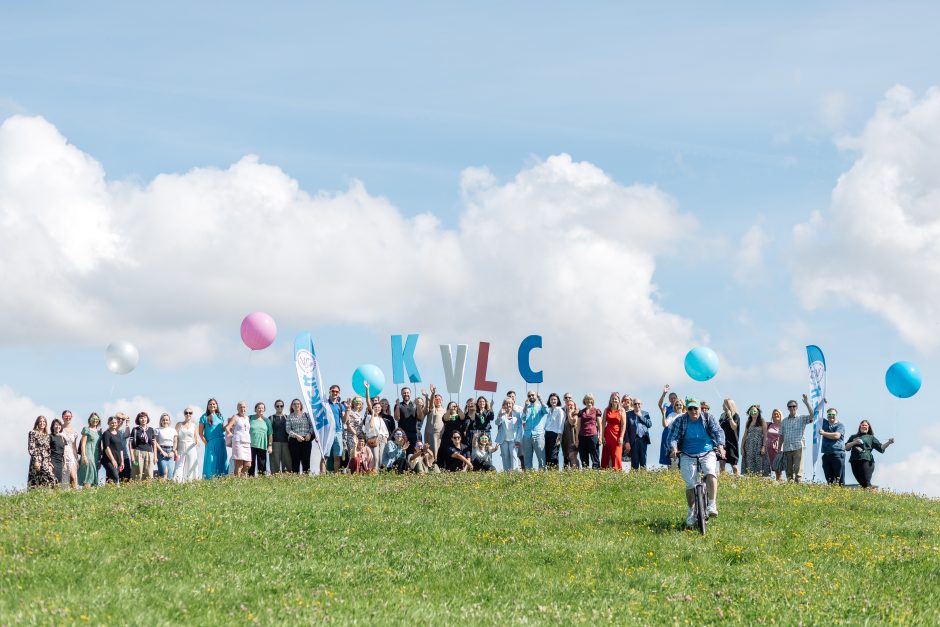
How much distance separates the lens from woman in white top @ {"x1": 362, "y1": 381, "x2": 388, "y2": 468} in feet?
98.6

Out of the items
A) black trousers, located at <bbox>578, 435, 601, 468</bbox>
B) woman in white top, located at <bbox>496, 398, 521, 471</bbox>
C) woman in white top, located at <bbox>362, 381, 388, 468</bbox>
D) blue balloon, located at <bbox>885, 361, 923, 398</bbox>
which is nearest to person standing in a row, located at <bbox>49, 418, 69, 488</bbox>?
woman in white top, located at <bbox>362, 381, 388, 468</bbox>

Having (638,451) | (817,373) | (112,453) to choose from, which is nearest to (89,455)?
(112,453)

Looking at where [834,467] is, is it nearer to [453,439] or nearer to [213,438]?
[453,439]

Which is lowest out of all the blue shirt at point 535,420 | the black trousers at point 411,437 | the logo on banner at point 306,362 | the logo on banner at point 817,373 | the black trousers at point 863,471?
the black trousers at point 863,471

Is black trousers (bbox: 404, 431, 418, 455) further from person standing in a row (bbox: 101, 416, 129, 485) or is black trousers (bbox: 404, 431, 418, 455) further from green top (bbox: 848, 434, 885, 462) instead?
green top (bbox: 848, 434, 885, 462)

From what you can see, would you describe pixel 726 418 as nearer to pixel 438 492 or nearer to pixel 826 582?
pixel 438 492

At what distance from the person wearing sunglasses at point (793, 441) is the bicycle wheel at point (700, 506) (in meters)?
11.2

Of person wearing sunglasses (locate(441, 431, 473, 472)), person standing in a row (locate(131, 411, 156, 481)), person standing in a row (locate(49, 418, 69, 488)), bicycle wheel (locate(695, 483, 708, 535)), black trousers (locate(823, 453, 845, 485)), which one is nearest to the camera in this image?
bicycle wheel (locate(695, 483, 708, 535))

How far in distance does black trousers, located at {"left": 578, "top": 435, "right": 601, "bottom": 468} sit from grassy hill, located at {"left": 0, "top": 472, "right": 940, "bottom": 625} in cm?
384

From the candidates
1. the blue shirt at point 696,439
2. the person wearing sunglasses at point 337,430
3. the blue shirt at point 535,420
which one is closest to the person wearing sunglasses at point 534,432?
the blue shirt at point 535,420

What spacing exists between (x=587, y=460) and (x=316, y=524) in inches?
465

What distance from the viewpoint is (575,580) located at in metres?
16.2

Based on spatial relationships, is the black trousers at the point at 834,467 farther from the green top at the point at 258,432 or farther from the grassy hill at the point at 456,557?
the green top at the point at 258,432

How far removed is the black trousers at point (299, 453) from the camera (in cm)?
2988
